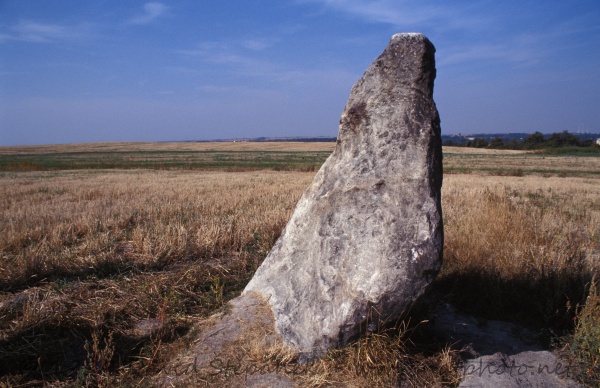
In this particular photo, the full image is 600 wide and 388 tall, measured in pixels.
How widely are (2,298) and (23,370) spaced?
166 centimetres

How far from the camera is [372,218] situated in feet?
12.1

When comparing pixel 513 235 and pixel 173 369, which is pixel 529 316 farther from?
pixel 173 369

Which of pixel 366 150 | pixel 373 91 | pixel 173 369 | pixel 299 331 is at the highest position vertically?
pixel 373 91

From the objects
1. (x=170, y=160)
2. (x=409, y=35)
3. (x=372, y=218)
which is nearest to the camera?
(x=372, y=218)

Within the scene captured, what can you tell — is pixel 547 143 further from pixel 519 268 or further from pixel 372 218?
pixel 372 218

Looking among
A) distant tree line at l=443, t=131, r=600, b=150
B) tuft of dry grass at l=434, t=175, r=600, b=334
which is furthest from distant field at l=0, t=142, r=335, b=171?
distant tree line at l=443, t=131, r=600, b=150

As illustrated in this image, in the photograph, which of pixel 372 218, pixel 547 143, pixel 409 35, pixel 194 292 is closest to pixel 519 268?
pixel 372 218

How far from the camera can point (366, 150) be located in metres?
4.04

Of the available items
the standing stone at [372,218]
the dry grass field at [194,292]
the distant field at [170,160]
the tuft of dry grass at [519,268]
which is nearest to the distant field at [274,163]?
→ the distant field at [170,160]

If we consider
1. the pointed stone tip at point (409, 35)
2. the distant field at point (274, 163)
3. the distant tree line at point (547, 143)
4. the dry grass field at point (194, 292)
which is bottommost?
the dry grass field at point (194, 292)

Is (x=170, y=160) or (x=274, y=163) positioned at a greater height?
(x=170, y=160)

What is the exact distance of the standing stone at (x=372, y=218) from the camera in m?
3.40

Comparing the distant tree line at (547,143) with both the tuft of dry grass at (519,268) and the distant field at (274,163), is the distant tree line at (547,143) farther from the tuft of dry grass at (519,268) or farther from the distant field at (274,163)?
the tuft of dry grass at (519,268)

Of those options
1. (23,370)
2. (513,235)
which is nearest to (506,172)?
(513,235)
